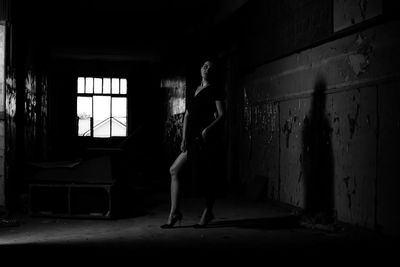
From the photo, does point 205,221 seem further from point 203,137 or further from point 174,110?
point 174,110

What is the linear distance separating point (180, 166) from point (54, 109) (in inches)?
568

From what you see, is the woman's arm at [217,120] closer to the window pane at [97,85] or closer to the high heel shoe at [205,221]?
the high heel shoe at [205,221]

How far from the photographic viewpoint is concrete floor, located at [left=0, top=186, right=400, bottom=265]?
172 inches

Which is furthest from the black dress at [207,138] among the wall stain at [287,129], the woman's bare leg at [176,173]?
the wall stain at [287,129]

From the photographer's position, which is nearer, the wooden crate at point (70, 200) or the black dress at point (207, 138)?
the black dress at point (207, 138)

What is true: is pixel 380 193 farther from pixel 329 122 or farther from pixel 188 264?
pixel 188 264

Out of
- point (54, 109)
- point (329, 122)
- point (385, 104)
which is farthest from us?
point (54, 109)

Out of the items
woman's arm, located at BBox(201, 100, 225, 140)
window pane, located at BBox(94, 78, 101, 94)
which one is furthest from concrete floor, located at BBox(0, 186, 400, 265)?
window pane, located at BBox(94, 78, 101, 94)

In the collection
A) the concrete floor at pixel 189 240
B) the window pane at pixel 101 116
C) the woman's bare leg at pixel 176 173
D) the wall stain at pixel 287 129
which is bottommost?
the concrete floor at pixel 189 240

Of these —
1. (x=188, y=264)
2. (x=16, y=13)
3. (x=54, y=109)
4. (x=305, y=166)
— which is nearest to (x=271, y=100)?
(x=305, y=166)

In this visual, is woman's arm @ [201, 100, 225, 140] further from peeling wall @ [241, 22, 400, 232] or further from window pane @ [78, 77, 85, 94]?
window pane @ [78, 77, 85, 94]

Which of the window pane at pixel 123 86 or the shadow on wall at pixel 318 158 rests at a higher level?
the window pane at pixel 123 86

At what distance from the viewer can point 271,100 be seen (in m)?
8.23

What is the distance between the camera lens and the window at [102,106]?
20.7m
